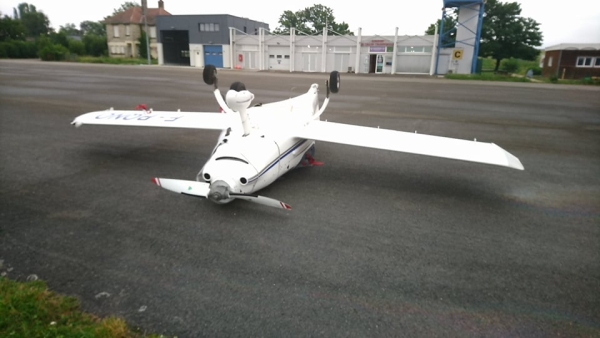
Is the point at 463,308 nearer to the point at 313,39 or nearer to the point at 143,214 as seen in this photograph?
the point at 143,214

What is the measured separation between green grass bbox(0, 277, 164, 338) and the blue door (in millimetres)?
64685

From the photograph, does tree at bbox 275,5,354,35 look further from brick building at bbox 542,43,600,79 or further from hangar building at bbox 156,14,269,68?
brick building at bbox 542,43,600,79

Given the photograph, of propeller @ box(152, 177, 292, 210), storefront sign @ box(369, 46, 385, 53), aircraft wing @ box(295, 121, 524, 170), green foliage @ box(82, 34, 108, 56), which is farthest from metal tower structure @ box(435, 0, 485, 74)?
green foliage @ box(82, 34, 108, 56)

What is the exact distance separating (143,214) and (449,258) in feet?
18.2

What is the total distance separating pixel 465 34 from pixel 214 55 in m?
41.5

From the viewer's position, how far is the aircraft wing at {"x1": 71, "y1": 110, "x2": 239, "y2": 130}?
9.07m

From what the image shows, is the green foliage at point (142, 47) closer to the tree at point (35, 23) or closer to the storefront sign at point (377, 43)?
the storefront sign at point (377, 43)

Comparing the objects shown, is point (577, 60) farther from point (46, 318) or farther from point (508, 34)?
point (46, 318)

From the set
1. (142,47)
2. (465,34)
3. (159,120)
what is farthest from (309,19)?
(159,120)

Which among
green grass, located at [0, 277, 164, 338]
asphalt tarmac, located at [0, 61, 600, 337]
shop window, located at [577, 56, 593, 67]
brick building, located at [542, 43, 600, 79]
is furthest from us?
shop window, located at [577, 56, 593, 67]

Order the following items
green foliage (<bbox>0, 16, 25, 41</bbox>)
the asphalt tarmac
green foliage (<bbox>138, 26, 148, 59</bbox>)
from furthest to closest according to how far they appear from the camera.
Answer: green foliage (<bbox>0, 16, 25, 41</bbox>)
green foliage (<bbox>138, 26, 148, 59</bbox>)
the asphalt tarmac

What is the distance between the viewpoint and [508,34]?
63.8 m

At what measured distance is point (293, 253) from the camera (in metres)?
5.73

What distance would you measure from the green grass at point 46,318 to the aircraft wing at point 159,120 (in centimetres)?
508
